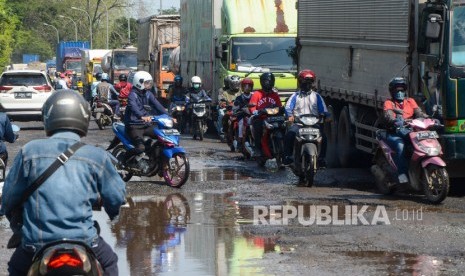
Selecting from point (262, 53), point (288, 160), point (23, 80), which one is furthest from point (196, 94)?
point (288, 160)

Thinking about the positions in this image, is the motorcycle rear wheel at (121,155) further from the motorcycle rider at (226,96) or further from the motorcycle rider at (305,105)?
the motorcycle rider at (226,96)

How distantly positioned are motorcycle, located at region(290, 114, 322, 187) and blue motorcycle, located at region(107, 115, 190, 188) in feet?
4.95

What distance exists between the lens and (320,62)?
64.4 ft

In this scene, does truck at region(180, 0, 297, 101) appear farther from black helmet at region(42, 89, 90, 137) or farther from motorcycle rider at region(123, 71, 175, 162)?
black helmet at region(42, 89, 90, 137)

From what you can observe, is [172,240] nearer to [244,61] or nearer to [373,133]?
[373,133]

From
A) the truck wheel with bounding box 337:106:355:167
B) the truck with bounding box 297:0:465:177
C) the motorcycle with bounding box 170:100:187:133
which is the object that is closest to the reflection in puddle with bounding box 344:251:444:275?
the truck with bounding box 297:0:465:177

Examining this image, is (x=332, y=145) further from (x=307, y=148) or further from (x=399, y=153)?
(x=399, y=153)

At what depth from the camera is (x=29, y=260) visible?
17.9ft

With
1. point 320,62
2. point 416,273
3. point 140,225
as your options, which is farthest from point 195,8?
point 416,273

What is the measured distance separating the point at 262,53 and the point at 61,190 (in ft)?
65.8

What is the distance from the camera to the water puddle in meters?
9.37

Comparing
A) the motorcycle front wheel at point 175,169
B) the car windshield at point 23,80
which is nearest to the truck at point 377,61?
the motorcycle front wheel at point 175,169

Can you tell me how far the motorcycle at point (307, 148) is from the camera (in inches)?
605

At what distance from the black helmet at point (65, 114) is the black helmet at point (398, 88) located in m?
8.80
